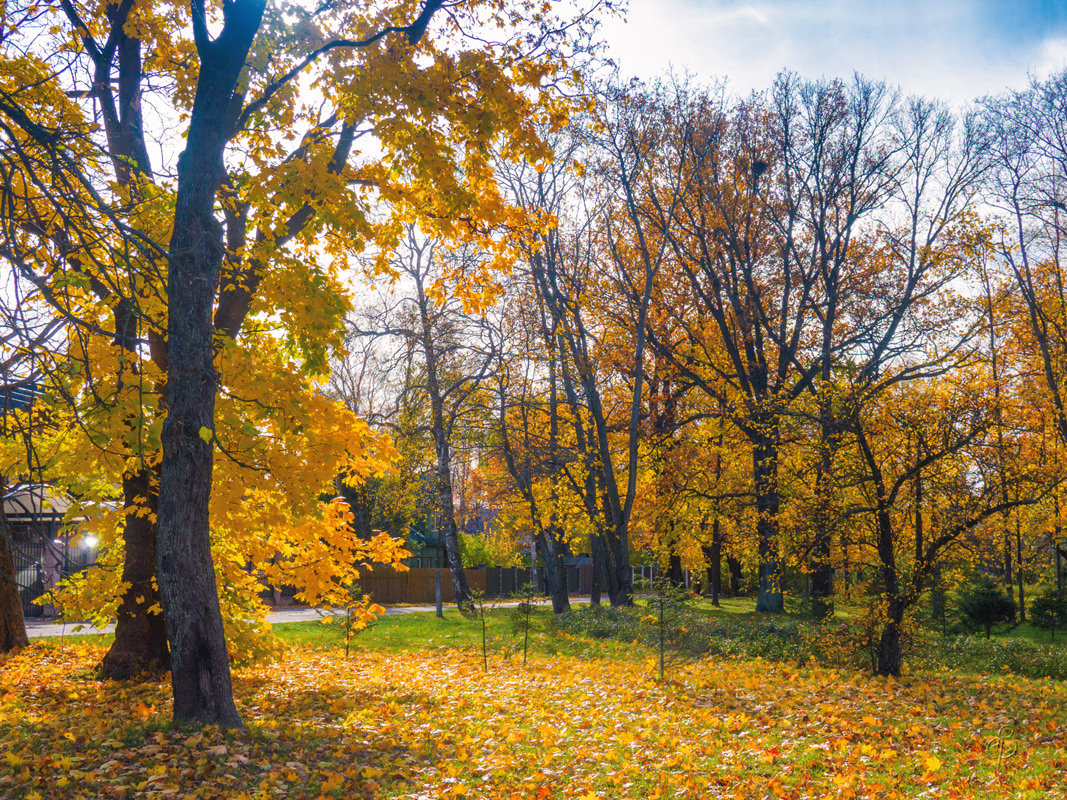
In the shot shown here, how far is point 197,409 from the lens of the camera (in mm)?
6035

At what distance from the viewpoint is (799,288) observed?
69.1 ft

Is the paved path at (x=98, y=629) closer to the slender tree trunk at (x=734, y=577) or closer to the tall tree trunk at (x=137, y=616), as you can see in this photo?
the tall tree trunk at (x=137, y=616)

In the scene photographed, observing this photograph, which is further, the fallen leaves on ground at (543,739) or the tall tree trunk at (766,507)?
the tall tree trunk at (766,507)

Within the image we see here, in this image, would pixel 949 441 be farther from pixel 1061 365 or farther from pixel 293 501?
pixel 1061 365

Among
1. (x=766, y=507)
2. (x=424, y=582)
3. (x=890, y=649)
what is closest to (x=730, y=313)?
(x=766, y=507)

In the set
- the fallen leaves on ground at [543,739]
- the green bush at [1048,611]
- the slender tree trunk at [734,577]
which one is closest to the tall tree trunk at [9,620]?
the fallen leaves on ground at [543,739]

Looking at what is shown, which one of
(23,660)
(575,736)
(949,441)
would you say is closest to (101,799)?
(575,736)

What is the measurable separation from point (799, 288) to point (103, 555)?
1832 cm

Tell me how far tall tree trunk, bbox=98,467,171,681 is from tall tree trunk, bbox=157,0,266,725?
2.88 metres

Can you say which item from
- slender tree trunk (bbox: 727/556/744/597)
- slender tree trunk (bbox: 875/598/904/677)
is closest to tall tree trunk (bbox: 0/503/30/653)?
slender tree trunk (bbox: 875/598/904/677)

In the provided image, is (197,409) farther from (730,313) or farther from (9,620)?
(730,313)

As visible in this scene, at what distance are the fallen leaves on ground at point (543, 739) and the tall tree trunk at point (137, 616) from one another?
17.2 inches

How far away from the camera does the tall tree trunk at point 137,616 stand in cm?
849

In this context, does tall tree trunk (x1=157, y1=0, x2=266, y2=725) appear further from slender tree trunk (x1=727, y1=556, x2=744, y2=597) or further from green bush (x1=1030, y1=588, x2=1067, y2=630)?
slender tree trunk (x1=727, y1=556, x2=744, y2=597)
